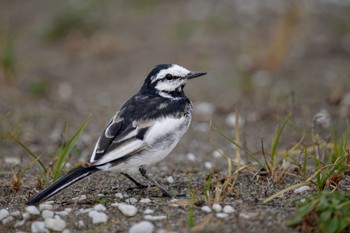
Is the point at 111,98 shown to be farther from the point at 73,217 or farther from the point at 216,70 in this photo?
the point at 73,217

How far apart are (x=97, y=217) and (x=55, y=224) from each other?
31cm

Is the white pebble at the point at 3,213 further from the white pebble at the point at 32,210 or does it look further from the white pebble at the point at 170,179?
the white pebble at the point at 170,179

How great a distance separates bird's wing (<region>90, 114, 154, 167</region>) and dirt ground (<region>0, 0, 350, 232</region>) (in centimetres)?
36

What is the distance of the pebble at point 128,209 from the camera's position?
14.1 ft

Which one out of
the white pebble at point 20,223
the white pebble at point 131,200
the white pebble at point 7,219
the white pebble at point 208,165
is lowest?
the white pebble at point 208,165

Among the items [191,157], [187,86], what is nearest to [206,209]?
[191,157]

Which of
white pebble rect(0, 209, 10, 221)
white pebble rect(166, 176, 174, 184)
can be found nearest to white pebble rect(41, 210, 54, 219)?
white pebble rect(0, 209, 10, 221)

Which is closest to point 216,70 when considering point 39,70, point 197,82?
point 197,82

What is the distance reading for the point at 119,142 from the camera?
4.84 m

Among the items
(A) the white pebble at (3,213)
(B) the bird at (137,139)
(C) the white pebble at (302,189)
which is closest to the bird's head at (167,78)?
(B) the bird at (137,139)

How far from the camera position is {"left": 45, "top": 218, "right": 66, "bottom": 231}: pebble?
4.11 m

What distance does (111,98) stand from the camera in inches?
359

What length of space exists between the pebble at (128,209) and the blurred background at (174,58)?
2596mm

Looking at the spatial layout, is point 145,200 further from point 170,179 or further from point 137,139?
point 170,179
